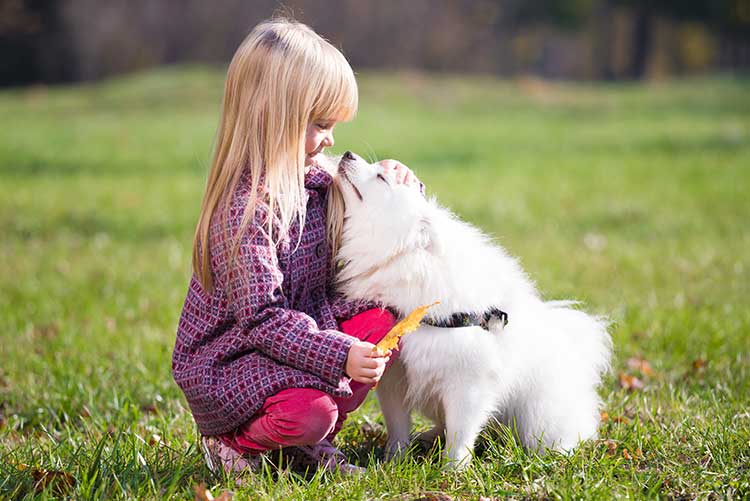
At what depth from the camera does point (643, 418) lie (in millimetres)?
3271

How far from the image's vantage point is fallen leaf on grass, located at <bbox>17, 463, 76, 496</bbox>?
8.23ft

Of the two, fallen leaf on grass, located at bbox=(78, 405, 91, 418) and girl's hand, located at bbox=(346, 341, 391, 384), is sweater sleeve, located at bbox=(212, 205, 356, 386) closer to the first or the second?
girl's hand, located at bbox=(346, 341, 391, 384)

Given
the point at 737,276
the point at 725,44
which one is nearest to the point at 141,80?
the point at 725,44

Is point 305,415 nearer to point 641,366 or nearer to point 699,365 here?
point 641,366

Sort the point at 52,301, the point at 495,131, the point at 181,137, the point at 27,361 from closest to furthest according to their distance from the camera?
the point at 27,361 < the point at 52,301 < the point at 181,137 < the point at 495,131

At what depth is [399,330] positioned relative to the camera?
2584 millimetres

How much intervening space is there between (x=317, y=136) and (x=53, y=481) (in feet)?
4.66

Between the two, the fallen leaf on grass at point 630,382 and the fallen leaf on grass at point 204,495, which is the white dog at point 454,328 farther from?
the fallen leaf on grass at point 630,382

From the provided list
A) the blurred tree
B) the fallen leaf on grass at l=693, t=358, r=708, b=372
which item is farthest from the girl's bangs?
the blurred tree

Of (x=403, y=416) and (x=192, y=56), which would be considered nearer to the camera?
Answer: (x=403, y=416)

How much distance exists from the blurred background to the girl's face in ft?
60.6

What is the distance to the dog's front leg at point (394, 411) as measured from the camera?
9.61 ft

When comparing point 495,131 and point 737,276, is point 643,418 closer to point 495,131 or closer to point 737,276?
point 737,276

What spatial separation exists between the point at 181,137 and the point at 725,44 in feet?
52.5
